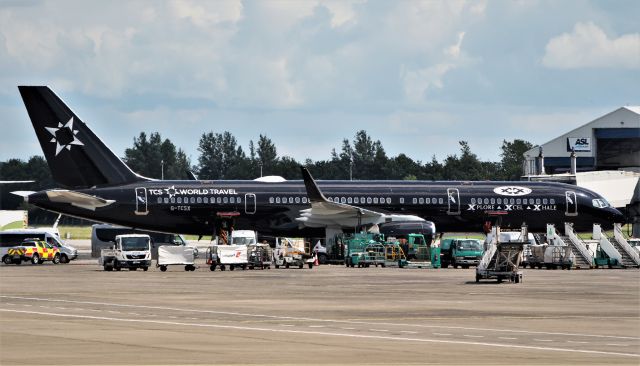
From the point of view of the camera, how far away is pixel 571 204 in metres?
76.3

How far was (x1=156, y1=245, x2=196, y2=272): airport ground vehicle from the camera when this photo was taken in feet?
209

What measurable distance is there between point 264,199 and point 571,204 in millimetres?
18648

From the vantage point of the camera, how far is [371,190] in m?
74.9

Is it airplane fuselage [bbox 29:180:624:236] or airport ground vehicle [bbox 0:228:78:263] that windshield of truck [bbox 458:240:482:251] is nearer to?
airplane fuselage [bbox 29:180:624:236]

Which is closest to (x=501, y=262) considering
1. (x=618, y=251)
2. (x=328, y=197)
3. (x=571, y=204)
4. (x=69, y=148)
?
(x=618, y=251)

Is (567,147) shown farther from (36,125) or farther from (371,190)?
(36,125)

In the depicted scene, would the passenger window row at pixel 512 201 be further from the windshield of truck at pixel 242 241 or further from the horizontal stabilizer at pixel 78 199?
the horizontal stabilizer at pixel 78 199

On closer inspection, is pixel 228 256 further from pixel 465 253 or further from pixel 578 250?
pixel 578 250

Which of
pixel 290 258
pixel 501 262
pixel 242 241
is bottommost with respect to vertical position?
pixel 501 262

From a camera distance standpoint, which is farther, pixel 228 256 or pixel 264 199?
pixel 264 199

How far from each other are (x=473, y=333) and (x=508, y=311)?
6.71 m

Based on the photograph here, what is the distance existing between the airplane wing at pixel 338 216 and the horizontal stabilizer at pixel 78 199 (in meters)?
11.3

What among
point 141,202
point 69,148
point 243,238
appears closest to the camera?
point 243,238

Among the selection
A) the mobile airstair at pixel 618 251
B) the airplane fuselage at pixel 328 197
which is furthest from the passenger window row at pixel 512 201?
the mobile airstair at pixel 618 251
